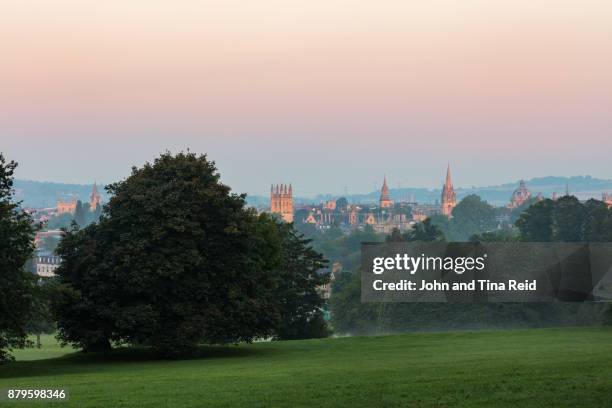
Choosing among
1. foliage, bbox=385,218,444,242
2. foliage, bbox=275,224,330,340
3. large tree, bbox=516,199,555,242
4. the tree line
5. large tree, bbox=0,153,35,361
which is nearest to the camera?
large tree, bbox=0,153,35,361

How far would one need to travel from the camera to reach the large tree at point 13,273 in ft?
144

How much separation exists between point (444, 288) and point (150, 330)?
5041cm

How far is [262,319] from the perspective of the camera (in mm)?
54188

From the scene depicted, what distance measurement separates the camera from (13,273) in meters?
44.6

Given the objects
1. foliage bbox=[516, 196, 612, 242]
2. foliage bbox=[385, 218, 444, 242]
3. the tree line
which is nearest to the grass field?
the tree line

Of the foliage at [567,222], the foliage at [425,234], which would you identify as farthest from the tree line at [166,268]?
the foliage at [425,234]

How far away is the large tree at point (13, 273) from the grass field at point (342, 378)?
79.6 inches

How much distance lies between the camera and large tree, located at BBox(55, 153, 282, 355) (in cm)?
5081

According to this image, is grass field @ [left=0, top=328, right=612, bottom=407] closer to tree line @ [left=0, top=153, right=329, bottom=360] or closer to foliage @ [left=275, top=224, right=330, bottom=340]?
tree line @ [left=0, top=153, right=329, bottom=360]

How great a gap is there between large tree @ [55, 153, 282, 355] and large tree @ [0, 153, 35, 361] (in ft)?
14.0

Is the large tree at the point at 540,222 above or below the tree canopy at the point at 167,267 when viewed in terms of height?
above

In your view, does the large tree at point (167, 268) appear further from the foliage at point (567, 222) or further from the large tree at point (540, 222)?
the large tree at point (540, 222)

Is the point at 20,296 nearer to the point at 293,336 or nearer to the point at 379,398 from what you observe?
the point at 379,398

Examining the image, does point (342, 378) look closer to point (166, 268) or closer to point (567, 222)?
point (166, 268)
